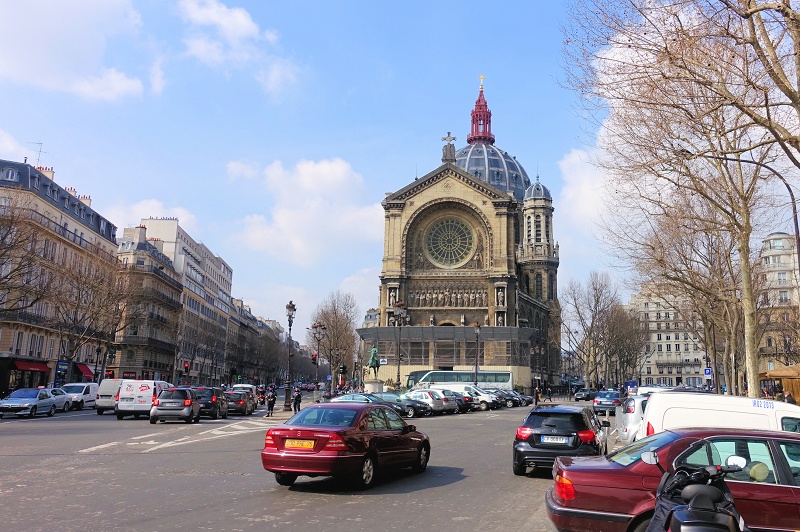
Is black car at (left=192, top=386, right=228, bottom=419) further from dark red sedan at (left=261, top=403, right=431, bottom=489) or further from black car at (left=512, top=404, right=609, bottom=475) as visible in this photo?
black car at (left=512, top=404, right=609, bottom=475)

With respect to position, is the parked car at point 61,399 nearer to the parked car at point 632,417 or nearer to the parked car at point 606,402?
the parked car at point 632,417

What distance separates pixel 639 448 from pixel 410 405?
26772 millimetres

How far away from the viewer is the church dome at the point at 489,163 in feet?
400

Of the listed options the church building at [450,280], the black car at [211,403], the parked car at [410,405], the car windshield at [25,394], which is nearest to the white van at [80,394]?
the car windshield at [25,394]

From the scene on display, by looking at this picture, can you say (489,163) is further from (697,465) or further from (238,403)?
(697,465)

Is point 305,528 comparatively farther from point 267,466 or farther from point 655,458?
point 655,458

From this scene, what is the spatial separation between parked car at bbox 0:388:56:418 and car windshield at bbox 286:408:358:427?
22523 mm

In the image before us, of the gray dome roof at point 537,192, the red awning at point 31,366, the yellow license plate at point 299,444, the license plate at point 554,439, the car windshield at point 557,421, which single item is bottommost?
the yellow license plate at point 299,444

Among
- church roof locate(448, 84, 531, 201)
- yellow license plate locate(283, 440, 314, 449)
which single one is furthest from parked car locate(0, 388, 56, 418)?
church roof locate(448, 84, 531, 201)

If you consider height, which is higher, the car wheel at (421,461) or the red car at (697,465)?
the red car at (697,465)

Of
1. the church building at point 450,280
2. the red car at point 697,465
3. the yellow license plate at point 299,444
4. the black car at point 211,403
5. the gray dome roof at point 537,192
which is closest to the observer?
the red car at point 697,465

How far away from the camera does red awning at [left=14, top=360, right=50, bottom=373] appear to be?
45.2 meters

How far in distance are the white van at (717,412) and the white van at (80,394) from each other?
105ft

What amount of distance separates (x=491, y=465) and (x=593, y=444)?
2.58m
